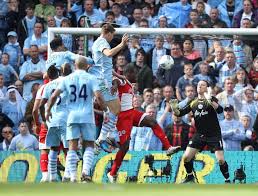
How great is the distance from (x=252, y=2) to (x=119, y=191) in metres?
11.8

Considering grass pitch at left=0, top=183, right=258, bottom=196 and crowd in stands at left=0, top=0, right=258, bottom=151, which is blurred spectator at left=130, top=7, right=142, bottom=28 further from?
grass pitch at left=0, top=183, right=258, bottom=196

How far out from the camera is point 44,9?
2355cm

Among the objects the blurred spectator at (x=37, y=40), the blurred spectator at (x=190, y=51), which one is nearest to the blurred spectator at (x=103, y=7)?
the blurred spectator at (x=37, y=40)

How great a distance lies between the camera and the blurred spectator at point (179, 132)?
1991cm

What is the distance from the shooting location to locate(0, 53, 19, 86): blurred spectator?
21.5m

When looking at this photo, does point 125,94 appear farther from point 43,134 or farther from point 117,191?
point 117,191

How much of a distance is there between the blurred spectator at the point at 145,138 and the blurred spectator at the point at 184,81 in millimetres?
Result: 463

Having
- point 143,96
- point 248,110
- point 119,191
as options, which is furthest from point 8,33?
point 119,191

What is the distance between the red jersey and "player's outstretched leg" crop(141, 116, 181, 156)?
1.18ft

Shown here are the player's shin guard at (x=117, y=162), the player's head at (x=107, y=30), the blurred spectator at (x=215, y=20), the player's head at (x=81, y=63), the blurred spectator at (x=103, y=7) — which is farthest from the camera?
the blurred spectator at (x=103, y=7)

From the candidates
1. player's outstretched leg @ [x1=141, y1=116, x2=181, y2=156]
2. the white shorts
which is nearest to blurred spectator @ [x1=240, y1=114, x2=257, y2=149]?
player's outstretched leg @ [x1=141, y1=116, x2=181, y2=156]

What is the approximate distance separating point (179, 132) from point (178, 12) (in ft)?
11.6

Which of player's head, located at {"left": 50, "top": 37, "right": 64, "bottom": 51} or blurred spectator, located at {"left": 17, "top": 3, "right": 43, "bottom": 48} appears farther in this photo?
blurred spectator, located at {"left": 17, "top": 3, "right": 43, "bottom": 48}

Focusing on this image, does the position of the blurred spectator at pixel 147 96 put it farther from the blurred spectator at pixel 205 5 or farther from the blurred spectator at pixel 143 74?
the blurred spectator at pixel 205 5
